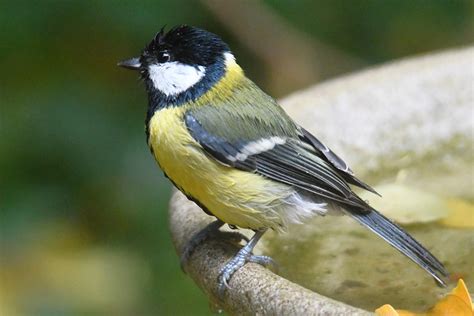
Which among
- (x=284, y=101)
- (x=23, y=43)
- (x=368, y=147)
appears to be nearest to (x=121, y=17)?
(x=23, y=43)

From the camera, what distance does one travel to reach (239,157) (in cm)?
162

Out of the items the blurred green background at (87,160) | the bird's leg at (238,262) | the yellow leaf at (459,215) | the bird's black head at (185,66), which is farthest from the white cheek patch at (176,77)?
the blurred green background at (87,160)

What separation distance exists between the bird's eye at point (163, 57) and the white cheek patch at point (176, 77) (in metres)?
0.01

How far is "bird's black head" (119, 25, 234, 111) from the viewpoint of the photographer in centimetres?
171

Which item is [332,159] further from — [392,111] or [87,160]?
[87,160]

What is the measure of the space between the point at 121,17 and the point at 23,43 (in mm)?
323

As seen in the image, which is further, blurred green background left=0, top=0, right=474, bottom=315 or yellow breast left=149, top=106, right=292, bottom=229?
blurred green background left=0, top=0, right=474, bottom=315

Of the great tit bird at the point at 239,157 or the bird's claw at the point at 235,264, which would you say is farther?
the great tit bird at the point at 239,157

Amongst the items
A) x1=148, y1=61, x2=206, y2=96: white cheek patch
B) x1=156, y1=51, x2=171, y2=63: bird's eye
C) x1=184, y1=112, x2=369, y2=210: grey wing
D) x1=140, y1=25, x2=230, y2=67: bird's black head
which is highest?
x1=140, y1=25, x2=230, y2=67: bird's black head

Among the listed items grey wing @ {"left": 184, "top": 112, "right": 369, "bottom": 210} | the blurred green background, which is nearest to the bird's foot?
grey wing @ {"left": 184, "top": 112, "right": 369, "bottom": 210}

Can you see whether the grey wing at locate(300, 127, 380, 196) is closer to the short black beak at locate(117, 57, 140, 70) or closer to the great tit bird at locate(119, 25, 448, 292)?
the great tit bird at locate(119, 25, 448, 292)

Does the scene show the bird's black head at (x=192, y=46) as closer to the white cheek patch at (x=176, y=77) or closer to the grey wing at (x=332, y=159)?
the white cheek patch at (x=176, y=77)

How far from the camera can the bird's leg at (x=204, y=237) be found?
1593 mm

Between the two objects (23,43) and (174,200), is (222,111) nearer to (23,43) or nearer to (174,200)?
(174,200)
